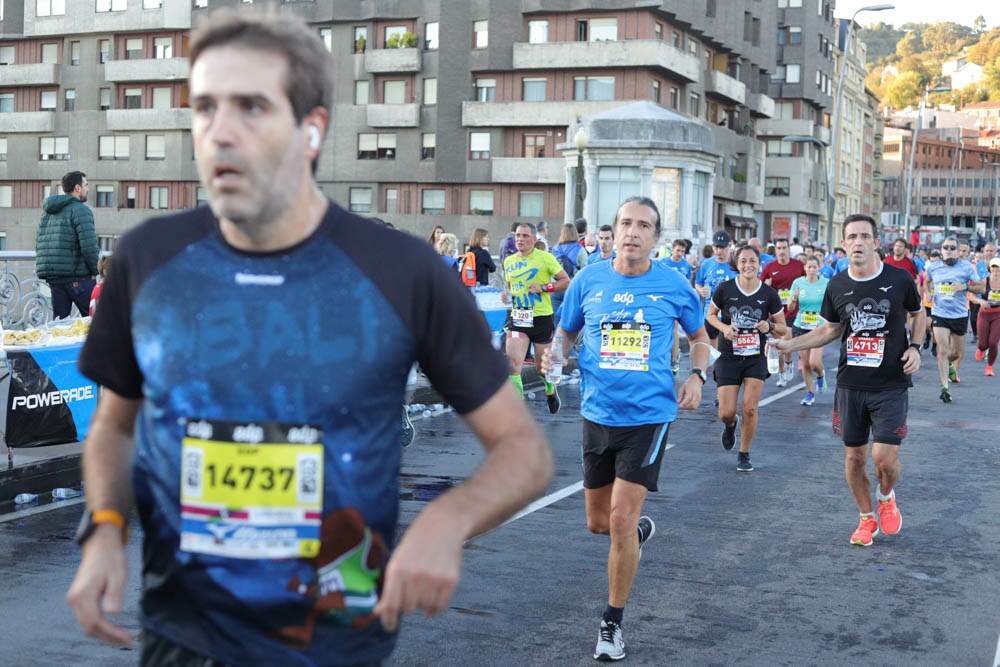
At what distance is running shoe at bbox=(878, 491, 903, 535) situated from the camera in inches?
339

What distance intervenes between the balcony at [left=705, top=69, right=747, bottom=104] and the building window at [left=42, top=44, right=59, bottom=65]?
112 ft

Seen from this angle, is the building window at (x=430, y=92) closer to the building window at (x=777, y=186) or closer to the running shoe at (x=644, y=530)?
the building window at (x=777, y=186)

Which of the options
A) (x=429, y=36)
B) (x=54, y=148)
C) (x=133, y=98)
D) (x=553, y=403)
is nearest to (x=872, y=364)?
(x=553, y=403)

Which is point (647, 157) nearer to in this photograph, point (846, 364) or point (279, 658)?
point (846, 364)

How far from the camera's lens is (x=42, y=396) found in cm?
988

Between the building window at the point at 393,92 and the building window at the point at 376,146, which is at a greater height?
the building window at the point at 393,92

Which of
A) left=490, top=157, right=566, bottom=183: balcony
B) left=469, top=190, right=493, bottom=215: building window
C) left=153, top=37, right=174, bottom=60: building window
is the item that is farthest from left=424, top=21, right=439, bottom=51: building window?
left=153, top=37, right=174, bottom=60: building window

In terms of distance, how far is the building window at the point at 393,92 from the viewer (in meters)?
62.5

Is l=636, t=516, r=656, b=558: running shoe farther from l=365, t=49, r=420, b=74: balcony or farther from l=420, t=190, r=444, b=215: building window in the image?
l=420, t=190, r=444, b=215: building window

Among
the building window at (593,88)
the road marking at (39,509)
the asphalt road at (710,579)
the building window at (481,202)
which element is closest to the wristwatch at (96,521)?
the asphalt road at (710,579)

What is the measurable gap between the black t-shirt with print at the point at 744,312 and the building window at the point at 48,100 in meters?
63.8

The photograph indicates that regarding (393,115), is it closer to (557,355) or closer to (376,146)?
(376,146)

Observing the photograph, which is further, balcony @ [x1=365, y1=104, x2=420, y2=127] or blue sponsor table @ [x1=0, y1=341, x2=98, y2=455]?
balcony @ [x1=365, y1=104, x2=420, y2=127]

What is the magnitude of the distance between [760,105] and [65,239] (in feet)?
217
